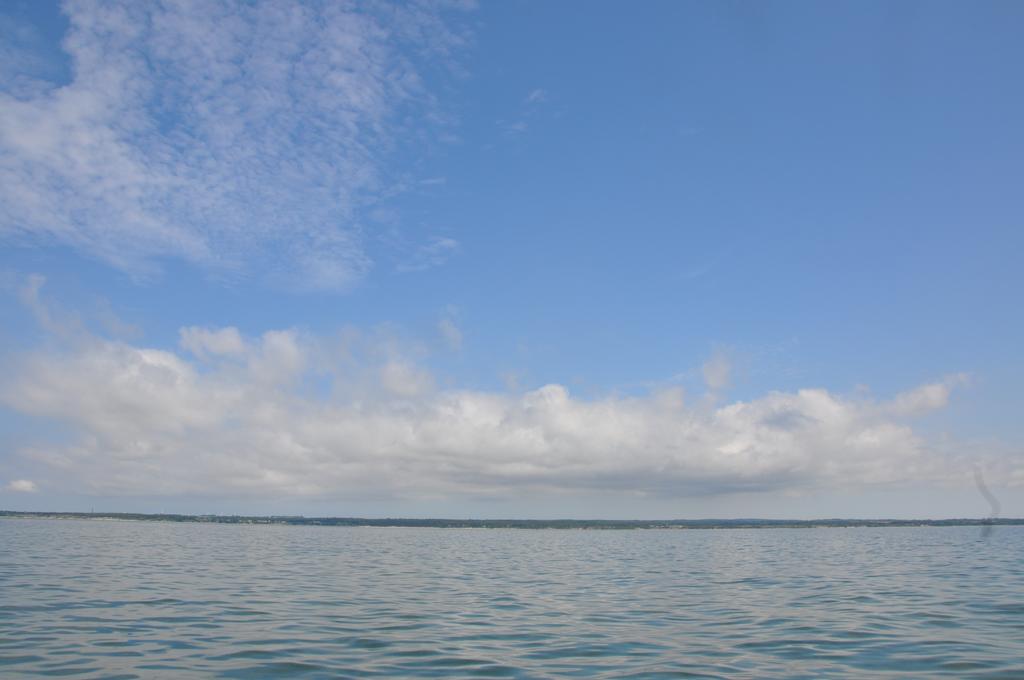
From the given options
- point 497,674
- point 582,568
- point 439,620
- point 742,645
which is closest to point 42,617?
point 439,620

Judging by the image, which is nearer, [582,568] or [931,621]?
[931,621]

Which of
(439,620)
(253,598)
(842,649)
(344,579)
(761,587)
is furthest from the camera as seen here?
(344,579)

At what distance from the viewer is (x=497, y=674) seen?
20.3m

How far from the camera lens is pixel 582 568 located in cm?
6397

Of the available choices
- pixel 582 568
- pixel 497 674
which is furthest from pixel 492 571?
pixel 497 674

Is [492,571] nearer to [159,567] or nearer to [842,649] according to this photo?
[159,567]

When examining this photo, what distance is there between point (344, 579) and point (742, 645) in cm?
3272

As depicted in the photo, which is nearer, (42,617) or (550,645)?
(550,645)

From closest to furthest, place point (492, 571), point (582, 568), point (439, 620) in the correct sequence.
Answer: point (439, 620)
point (492, 571)
point (582, 568)

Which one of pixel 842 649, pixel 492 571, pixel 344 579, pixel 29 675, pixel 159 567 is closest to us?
pixel 29 675

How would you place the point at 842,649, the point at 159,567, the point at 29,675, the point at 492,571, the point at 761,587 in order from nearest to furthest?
the point at 29,675 → the point at 842,649 → the point at 761,587 → the point at 159,567 → the point at 492,571

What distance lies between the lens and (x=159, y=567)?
56.1 m

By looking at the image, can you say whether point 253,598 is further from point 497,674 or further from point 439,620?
point 497,674

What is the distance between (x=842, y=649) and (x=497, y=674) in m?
12.2
